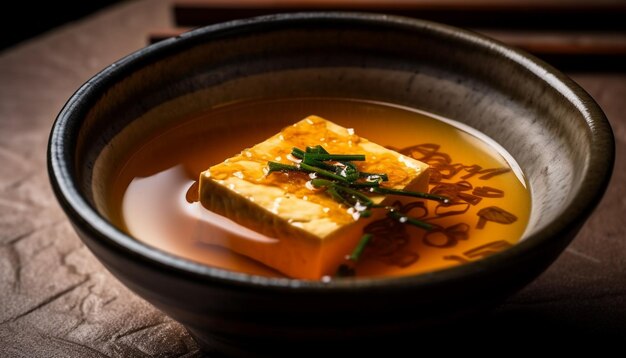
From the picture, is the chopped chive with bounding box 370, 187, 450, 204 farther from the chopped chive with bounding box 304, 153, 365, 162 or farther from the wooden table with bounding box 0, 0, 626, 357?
the wooden table with bounding box 0, 0, 626, 357

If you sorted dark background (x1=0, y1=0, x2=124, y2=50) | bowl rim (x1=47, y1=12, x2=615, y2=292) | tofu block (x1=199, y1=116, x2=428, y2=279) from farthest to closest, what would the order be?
dark background (x1=0, y1=0, x2=124, y2=50), tofu block (x1=199, y1=116, x2=428, y2=279), bowl rim (x1=47, y1=12, x2=615, y2=292)

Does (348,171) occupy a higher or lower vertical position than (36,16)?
higher

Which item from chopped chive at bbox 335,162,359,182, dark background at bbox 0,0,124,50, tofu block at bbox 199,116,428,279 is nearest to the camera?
tofu block at bbox 199,116,428,279

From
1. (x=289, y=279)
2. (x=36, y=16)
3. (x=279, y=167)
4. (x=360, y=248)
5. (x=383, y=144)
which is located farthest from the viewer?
(x=36, y=16)

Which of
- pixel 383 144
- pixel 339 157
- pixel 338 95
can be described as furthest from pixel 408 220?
pixel 338 95

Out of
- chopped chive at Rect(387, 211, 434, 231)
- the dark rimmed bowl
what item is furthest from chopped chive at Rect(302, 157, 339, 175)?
the dark rimmed bowl

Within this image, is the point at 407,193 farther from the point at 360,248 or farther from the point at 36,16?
the point at 36,16

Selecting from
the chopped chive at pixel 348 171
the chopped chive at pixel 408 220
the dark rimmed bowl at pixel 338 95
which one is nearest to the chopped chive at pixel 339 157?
the chopped chive at pixel 348 171

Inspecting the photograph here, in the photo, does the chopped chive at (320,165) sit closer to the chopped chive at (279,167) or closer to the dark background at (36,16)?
the chopped chive at (279,167)

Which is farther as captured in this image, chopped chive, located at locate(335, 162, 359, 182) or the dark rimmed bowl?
chopped chive, located at locate(335, 162, 359, 182)
